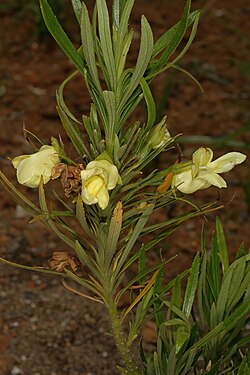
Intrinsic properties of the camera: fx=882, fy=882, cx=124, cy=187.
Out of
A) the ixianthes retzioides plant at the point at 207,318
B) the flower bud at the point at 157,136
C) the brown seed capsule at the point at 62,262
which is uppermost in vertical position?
the flower bud at the point at 157,136

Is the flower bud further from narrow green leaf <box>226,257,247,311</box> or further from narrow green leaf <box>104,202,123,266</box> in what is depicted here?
narrow green leaf <box>226,257,247,311</box>

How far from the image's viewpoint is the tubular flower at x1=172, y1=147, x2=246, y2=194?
3.64 feet

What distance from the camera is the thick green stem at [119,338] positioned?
122 centimetres

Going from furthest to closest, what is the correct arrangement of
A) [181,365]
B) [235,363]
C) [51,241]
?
[51,241] < [235,363] < [181,365]

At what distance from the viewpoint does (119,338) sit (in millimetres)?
1249

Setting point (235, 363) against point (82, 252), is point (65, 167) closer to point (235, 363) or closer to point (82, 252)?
point (82, 252)

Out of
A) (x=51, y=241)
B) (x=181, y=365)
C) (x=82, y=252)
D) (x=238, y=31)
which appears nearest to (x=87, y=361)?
(x=51, y=241)

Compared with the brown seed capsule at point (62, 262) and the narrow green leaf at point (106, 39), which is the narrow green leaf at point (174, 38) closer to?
the narrow green leaf at point (106, 39)

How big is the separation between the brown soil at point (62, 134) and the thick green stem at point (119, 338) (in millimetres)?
579

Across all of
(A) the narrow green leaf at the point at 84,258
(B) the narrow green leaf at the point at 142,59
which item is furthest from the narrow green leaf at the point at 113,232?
(B) the narrow green leaf at the point at 142,59

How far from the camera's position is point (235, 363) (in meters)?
1.39

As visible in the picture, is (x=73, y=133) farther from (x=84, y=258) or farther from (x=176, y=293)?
(x=176, y=293)

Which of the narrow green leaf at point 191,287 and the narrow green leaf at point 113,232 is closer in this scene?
the narrow green leaf at point 113,232

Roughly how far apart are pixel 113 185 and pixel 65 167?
63 millimetres
